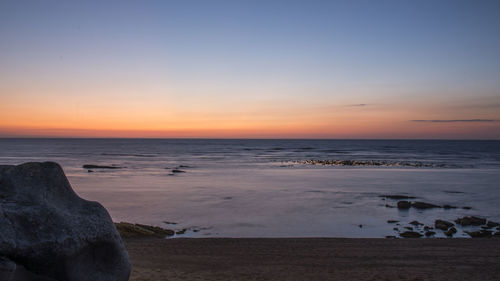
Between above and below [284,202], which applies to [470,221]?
above

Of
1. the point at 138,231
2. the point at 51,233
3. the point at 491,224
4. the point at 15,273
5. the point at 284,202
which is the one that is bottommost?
the point at 284,202

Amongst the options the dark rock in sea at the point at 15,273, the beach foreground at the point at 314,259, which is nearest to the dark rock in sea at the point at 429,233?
the beach foreground at the point at 314,259

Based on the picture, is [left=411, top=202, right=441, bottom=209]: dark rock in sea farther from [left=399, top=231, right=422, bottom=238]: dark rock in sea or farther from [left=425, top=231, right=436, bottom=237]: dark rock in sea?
[left=399, top=231, right=422, bottom=238]: dark rock in sea

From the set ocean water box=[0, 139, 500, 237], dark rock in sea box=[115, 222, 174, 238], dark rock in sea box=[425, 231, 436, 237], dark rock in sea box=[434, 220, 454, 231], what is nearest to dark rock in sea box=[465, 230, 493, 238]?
ocean water box=[0, 139, 500, 237]

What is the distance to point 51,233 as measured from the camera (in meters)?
4.62

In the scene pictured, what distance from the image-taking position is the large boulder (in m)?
4.38

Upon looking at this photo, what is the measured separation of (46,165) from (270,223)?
12.0 metres

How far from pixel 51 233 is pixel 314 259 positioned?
281 inches

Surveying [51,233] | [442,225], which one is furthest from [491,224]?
[51,233]

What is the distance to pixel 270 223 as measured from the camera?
16.3 meters

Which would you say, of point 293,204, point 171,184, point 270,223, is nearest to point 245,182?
point 171,184

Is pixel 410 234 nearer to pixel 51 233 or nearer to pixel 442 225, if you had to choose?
pixel 442 225

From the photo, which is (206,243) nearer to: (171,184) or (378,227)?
(378,227)

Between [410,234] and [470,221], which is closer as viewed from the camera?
[410,234]
